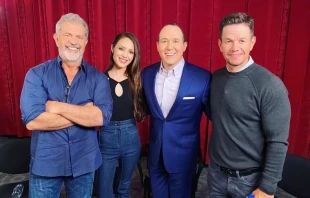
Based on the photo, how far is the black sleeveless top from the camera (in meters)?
1.80

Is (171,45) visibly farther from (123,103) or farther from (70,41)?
(70,41)

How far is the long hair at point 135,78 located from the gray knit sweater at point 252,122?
0.61 meters

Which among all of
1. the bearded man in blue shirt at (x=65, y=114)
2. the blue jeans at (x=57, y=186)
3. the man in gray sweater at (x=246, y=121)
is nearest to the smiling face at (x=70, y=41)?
the bearded man in blue shirt at (x=65, y=114)

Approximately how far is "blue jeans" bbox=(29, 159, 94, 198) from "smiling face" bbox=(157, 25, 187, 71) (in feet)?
3.00

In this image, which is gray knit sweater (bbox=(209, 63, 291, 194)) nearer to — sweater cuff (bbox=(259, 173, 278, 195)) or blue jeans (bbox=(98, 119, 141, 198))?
sweater cuff (bbox=(259, 173, 278, 195))

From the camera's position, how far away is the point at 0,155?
183 cm

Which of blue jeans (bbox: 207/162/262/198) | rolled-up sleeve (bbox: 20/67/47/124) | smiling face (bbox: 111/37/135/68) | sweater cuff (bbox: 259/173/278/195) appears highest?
smiling face (bbox: 111/37/135/68)

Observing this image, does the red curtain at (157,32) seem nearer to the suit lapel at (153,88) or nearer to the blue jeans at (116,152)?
the suit lapel at (153,88)

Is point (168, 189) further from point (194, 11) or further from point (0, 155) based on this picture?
point (194, 11)

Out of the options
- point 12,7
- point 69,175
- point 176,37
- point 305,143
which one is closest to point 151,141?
point 69,175

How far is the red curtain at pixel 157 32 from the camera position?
8.71ft

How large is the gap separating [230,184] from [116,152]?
0.83 meters

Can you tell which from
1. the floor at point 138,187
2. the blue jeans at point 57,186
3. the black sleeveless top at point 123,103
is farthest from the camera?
the floor at point 138,187

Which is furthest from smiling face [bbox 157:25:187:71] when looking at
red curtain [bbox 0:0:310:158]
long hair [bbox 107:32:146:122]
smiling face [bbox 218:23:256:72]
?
red curtain [bbox 0:0:310:158]
